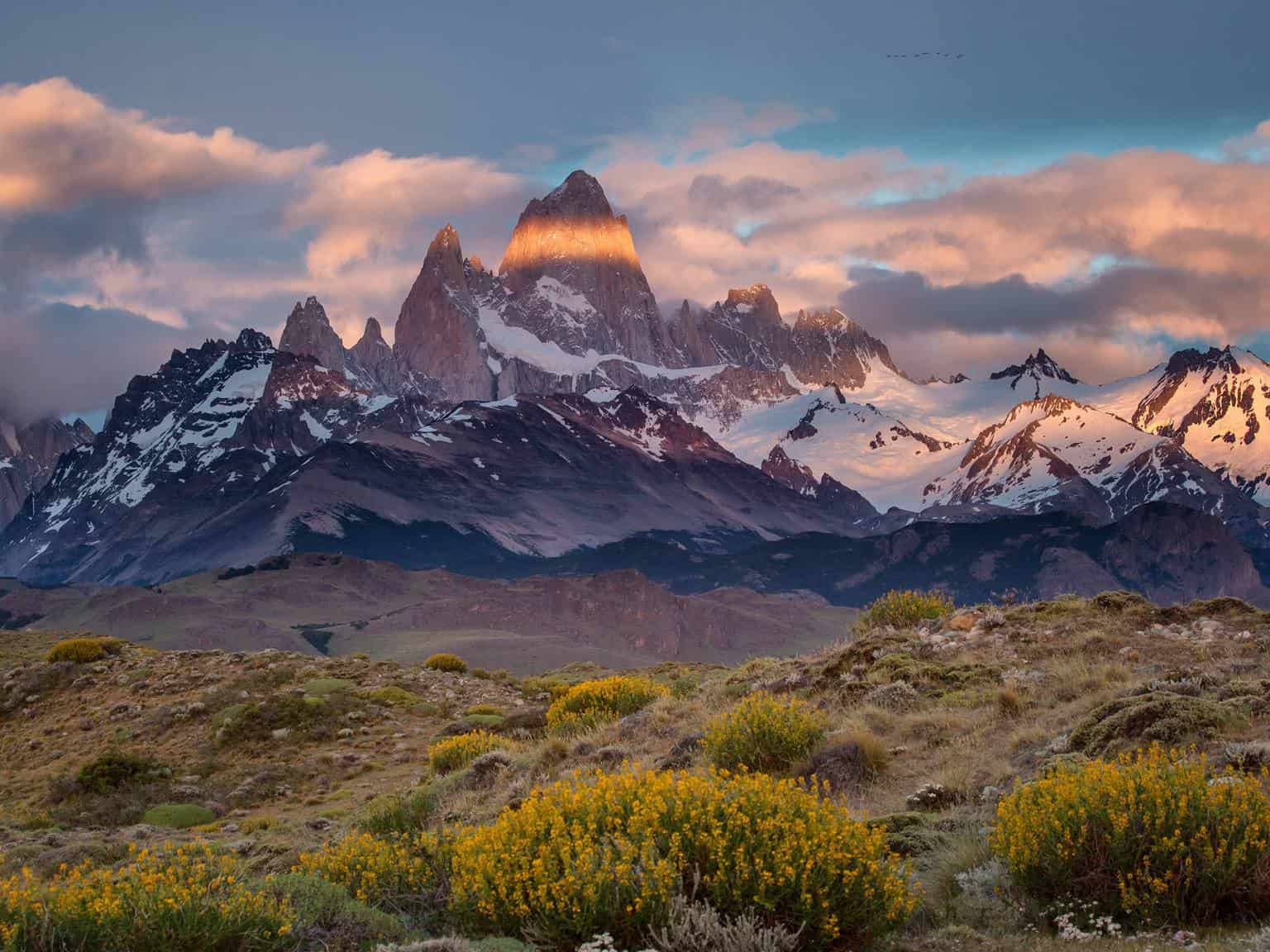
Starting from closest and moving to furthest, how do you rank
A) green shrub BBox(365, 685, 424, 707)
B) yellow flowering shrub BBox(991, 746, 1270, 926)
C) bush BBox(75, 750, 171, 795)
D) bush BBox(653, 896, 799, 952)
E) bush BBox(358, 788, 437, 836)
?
bush BBox(653, 896, 799, 952)
yellow flowering shrub BBox(991, 746, 1270, 926)
bush BBox(358, 788, 437, 836)
bush BBox(75, 750, 171, 795)
green shrub BBox(365, 685, 424, 707)

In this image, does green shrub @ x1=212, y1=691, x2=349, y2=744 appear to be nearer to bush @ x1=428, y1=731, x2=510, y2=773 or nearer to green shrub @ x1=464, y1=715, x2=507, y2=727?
green shrub @ x1=464, y1=715, x2=507, y2=727

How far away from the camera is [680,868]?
31.3ft

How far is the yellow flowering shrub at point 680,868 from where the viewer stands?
9.15 metres

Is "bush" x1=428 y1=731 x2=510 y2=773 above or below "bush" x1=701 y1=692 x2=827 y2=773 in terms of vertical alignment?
below

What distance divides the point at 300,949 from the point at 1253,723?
1155 centimetres

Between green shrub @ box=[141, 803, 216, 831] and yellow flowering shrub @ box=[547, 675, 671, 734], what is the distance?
7.69 m

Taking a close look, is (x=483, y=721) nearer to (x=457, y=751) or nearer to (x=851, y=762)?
(x=457, y=751)

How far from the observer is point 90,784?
26766 mm

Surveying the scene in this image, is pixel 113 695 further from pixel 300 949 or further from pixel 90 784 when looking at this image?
pixel 300 949

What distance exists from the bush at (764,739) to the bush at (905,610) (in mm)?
13116

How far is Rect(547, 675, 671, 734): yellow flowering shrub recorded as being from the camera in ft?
84.4

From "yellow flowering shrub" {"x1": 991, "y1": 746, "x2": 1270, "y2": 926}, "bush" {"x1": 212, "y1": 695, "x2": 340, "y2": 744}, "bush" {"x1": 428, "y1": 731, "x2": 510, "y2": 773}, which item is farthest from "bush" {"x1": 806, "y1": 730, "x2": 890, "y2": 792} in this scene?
"bush" {"x1": 212, "y1": 695, "x2": 340, "y2": 744}

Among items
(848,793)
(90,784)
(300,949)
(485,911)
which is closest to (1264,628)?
(848,793)

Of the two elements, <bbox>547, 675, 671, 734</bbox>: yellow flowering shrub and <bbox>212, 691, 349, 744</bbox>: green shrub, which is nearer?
<bbox>547, 675, 671, 734</bbox>: yellow flowering shrub
